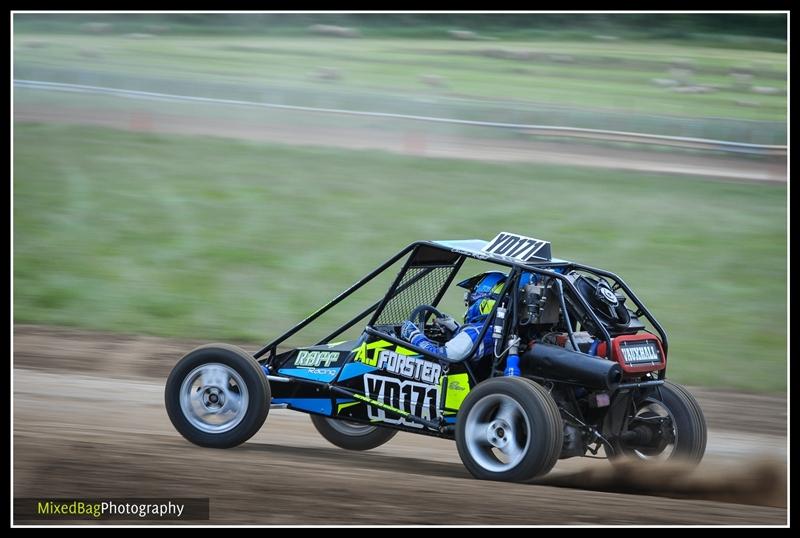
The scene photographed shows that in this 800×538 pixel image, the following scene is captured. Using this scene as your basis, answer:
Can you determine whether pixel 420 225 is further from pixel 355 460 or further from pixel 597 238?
pixel 355 460

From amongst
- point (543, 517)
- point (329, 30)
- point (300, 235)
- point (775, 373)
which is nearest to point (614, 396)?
point (543, 517)

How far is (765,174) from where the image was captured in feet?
69.2

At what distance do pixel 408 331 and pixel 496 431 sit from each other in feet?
4.14

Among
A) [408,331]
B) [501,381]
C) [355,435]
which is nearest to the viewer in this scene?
[501,381]

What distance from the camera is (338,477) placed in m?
8.35

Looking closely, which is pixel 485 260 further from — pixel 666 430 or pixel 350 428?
pixel 350 428

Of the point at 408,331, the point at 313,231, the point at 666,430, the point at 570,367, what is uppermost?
the point at 313,231

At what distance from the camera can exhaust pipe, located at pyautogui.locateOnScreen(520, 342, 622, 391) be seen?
8.00 m

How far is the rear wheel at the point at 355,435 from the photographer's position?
10.0 meters

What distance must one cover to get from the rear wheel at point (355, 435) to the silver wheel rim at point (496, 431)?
1.94 m

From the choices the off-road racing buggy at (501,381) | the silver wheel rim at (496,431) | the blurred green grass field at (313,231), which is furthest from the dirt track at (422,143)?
the silver wheel rim at (496,431)

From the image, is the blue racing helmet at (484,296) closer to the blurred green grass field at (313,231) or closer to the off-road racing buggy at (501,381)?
the off-road racing buggy at (501,381)

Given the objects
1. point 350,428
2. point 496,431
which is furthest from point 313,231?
point 496,431

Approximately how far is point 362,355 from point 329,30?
17.3 meters
